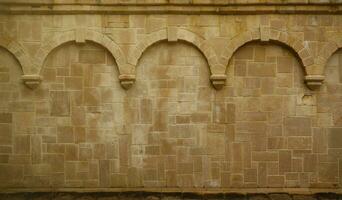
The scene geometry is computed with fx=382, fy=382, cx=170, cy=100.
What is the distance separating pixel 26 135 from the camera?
798cm

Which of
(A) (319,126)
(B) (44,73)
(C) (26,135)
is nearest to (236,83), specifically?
(A) (319,126)

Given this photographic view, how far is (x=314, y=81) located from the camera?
26.0ft

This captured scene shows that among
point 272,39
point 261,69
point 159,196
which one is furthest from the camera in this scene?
point 261,69

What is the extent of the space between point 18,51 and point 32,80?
67cm

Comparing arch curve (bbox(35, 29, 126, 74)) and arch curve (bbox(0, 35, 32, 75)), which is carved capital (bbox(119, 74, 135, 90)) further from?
arch curve (bbox(0, 35, 32, 75))

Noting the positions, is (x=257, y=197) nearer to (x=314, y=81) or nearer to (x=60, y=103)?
(x=314, y=81)

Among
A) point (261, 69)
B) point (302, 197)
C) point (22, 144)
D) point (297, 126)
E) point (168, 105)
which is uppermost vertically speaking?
point (261, 69)

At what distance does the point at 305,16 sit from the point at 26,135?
6323mm

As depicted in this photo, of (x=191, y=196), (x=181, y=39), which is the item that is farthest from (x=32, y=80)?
(x=191, y=196)

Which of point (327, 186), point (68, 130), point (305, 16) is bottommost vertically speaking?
point (327, 186)

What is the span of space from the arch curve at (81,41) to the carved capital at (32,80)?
0.13 metres

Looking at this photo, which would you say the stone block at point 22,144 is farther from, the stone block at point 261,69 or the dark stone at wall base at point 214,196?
the stone block at point 261,69

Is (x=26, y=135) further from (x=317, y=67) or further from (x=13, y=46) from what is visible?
(x=317, y=67)

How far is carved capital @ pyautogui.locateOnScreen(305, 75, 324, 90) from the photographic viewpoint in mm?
7887
